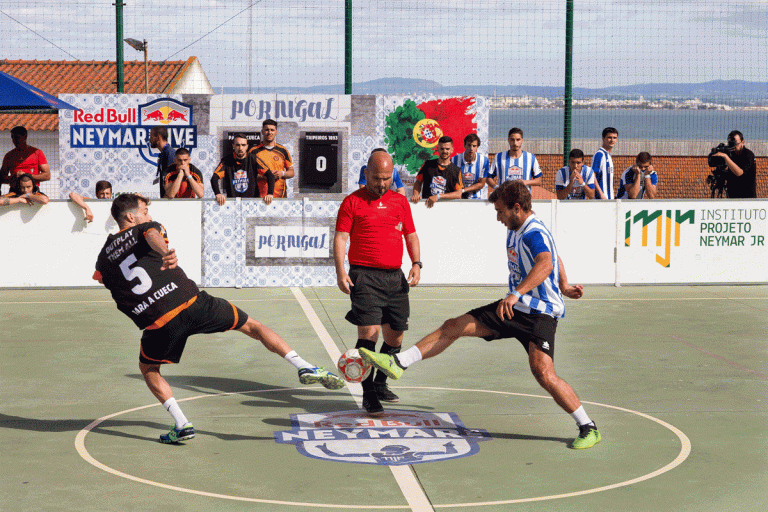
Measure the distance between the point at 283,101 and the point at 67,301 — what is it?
541 cm

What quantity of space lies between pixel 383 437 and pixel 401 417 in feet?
2.00

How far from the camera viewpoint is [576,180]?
49.5 ft

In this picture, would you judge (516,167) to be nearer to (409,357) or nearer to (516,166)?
(516,166)

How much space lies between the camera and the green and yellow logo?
15047 millimetres

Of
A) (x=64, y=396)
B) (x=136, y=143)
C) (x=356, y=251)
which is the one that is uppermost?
Answer: (x=136, y=143)

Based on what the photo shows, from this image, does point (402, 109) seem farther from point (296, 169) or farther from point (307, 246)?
point (307, 246)

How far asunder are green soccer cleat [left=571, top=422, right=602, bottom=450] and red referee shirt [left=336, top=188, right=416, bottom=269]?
2064mm

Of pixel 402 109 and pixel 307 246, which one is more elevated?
pixel 402 109

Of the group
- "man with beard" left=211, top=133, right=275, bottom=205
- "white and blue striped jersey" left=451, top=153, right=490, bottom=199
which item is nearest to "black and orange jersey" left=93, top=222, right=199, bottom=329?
"man with beard" left=211, top=133, right=275, bottom=205

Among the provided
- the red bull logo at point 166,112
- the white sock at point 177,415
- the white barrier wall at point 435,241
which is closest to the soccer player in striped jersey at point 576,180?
the white barrier wall at point 435,241

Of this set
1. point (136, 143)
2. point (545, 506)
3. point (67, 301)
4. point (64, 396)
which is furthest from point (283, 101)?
point (545, 506)

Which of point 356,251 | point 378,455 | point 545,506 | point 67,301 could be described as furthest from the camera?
point 67,301

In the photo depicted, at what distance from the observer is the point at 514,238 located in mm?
6980

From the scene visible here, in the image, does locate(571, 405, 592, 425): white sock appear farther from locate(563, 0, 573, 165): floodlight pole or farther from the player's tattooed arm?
locate(563, 0, 573, 165): floodlight pole
